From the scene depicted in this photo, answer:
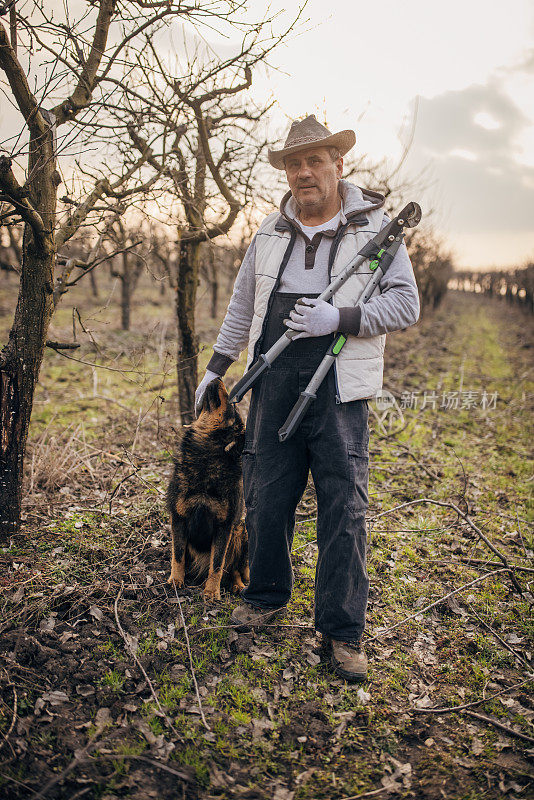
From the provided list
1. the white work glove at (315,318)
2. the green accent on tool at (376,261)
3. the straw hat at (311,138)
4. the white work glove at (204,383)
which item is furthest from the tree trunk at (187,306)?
the green accent on tool at (376,261)

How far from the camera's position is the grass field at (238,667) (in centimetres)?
227

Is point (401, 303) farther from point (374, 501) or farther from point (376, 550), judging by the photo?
point (374, 501)

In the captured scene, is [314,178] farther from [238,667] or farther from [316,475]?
[238,667]

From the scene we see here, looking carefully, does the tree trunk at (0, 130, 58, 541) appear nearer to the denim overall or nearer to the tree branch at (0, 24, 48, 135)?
the tree branch at (0, 24, 48, 135)

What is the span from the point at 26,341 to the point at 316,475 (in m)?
2.26

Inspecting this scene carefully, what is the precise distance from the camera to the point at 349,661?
2.88 m

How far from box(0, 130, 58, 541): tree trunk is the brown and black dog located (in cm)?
119

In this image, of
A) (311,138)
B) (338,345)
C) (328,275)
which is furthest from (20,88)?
(338,345)

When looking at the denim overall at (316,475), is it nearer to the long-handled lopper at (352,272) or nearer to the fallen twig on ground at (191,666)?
the long-handled lopper at (352,272)

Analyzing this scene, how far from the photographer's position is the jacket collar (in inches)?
113

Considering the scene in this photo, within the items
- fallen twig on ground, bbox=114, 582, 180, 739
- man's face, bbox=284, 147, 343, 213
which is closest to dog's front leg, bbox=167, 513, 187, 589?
fallen twig on ground, bbox=114, 582, 180, 739

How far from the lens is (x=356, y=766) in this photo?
238 cm

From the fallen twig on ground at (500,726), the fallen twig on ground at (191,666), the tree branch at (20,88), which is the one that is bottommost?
the fallen twig on ground at (500,726)

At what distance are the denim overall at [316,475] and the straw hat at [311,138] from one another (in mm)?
793
